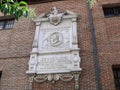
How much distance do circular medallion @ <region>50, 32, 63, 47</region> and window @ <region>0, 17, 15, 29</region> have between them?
276 cm

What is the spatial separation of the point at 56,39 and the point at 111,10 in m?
3.38

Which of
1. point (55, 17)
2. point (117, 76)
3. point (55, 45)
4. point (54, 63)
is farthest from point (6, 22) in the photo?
point (117, 76)

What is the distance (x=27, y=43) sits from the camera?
332 inches

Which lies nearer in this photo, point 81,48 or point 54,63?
point 54,63

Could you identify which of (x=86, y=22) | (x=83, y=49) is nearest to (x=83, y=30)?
(x=86, y=22)

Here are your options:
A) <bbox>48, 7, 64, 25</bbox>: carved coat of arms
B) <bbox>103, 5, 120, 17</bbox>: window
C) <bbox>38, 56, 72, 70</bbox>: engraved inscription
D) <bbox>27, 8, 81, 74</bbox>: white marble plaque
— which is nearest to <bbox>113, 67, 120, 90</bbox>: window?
<bbox>27, 8, 81, 74</bbox>: white marble plaque

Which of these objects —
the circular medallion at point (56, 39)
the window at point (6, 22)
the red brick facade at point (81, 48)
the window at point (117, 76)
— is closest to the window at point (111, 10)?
the red brick facade at point (81, 48)

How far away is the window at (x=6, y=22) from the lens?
971 cm

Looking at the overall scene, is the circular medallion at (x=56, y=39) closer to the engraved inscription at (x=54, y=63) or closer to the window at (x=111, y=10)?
the engraved inscription at (x=54, y=63)

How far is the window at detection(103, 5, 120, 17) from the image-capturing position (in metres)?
9.04

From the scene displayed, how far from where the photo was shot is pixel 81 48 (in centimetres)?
770

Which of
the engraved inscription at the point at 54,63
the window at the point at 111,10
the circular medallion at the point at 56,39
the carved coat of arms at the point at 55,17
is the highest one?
the window at the point at 111,10

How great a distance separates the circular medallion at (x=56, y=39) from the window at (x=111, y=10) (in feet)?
8.97

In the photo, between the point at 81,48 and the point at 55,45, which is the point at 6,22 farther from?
the point at 81,48
